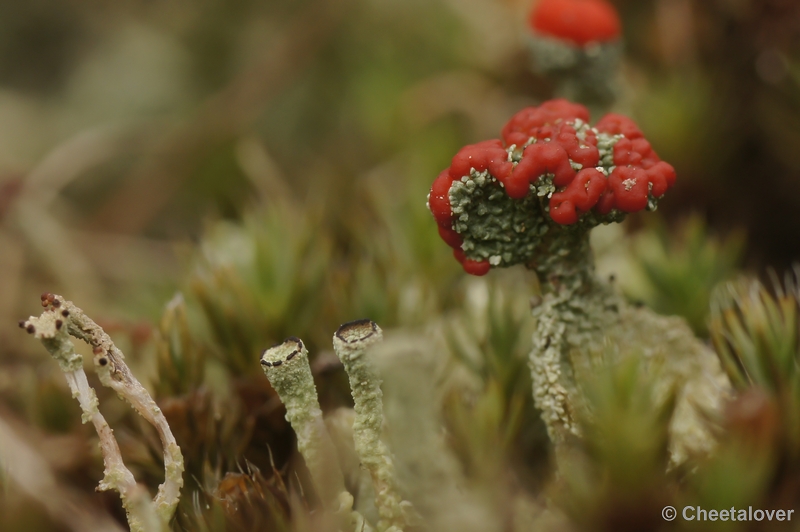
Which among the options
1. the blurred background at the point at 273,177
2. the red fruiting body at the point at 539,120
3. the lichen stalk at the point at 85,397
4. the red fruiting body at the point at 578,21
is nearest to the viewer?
the lichen stalk at the point at 85,397

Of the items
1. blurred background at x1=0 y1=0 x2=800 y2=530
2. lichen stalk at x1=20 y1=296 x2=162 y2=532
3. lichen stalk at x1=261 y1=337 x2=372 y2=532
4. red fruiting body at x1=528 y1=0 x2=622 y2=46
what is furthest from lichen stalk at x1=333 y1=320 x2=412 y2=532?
→ red fruiting body at x1=528 y1=0 x2=622 y2=46

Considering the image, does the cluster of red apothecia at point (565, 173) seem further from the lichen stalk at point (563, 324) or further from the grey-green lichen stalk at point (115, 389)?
the grey-green lichen stalk at point (115, 389)

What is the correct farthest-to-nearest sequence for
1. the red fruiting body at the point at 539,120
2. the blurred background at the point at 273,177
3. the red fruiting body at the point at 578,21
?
the red fruiting body at the point at 578,21 → the blurred background at the point at 273,177 → the red fruiting body at the point at 539,120

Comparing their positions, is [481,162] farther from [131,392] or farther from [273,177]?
[273,177]

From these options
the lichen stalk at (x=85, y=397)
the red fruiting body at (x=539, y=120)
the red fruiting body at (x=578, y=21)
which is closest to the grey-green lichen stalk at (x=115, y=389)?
the lichen stalk at (x=85, y=397)

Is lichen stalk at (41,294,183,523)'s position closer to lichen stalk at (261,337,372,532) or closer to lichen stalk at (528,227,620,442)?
lichen stalk at (261,337,372,532)

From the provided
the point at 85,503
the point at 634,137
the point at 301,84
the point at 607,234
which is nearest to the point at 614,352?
the point at 634,137
